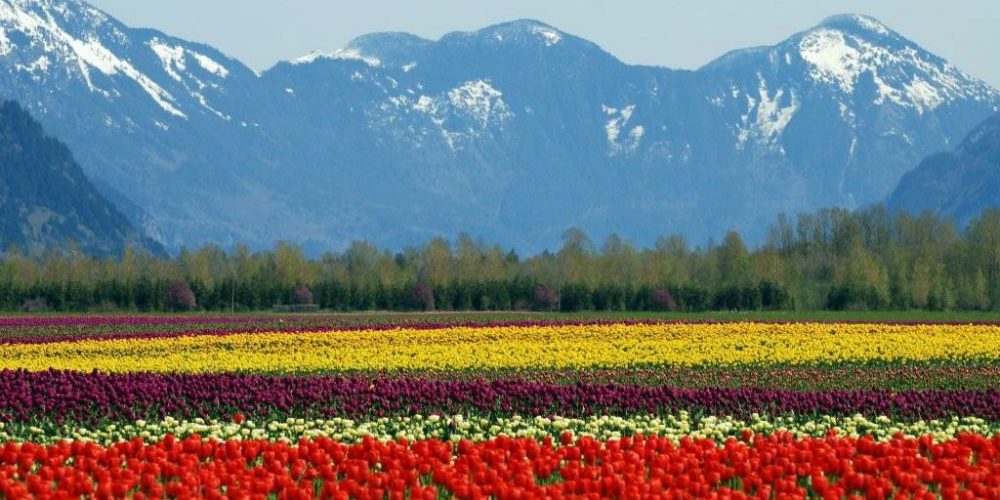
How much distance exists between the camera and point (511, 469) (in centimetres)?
1306

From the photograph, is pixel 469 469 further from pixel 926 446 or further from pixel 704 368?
pixel 704 368

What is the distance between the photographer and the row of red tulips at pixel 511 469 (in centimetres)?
1202

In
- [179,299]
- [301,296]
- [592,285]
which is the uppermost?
[592,285]

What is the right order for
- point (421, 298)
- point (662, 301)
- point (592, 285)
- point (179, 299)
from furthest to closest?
1. point (592, 285)
2. point (421, 298)
3. point (179, 299)
4. point (662, 301)

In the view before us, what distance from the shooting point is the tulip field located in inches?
497

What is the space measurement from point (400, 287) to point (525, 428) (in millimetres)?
70159

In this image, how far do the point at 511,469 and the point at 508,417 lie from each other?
7.49 m

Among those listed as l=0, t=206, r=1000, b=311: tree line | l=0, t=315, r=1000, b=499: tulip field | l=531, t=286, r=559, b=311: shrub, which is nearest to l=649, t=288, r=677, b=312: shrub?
l=0, t=206, r=1000, b=311: tree line

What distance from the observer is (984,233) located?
93.6 meters

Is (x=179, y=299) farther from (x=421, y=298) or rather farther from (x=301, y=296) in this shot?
(x=421, y=298)

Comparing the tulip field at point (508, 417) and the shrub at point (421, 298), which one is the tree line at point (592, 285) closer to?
the shrub at point (421, 298)

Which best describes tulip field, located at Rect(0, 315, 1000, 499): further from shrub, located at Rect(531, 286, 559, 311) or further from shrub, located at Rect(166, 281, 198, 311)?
shrub, located at Rect(531, 286, 559, 311)

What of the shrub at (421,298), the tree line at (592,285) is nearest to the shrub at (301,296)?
the tree line at (592,285)

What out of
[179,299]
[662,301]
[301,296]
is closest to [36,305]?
[179,299]
